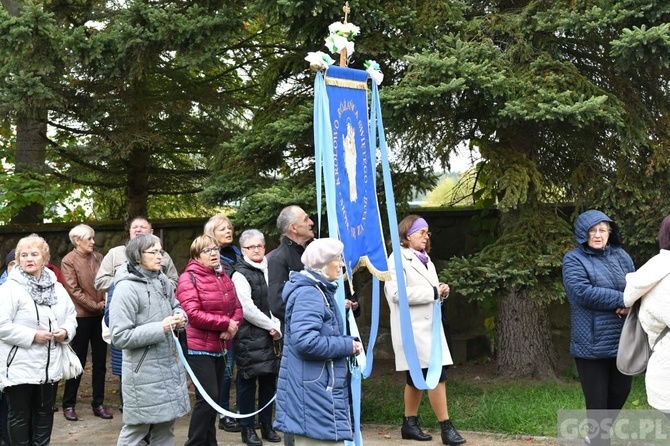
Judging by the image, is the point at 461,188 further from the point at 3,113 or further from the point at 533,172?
the point at 3,113

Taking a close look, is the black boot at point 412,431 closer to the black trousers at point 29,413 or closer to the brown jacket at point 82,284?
the black trousers at point 29,413

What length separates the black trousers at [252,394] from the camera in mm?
6594

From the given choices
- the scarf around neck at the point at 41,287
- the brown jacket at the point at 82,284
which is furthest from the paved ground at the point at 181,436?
the scarf around neck at the point at 41,287

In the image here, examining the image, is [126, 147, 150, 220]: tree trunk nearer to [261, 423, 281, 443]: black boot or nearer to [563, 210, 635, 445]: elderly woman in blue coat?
[261, 423, 281, 443]: black boot

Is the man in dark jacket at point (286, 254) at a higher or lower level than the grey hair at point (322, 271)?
higher

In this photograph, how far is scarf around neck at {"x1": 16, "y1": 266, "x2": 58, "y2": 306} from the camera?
5.66 meters

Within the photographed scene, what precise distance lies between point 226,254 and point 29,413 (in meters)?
1.93

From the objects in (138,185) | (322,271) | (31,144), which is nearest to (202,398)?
A: (322,271)

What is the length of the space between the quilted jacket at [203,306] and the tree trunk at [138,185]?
4.20 meters

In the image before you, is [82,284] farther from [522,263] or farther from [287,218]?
[522,263]

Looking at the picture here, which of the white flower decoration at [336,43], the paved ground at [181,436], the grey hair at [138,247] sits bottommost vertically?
the paved ground at [181,436]

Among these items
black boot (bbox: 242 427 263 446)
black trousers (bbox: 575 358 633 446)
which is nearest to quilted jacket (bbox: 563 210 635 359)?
black trousers (bbox: 575 358 633 446)

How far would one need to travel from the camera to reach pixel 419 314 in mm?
6543

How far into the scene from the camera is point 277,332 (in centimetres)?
645
